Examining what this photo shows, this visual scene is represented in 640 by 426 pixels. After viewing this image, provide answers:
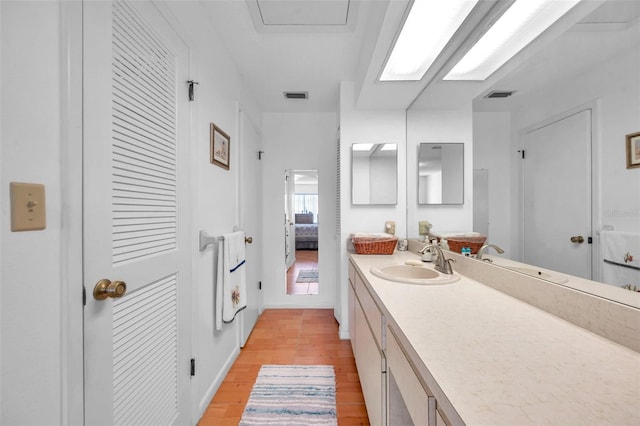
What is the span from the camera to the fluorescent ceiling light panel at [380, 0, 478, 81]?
48.6 inches

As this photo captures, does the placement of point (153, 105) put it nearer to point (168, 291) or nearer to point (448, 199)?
point (168, 291)

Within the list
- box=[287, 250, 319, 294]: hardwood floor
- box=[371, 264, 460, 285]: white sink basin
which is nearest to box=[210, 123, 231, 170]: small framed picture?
box=[371, 264, 460, 285]: white sink basin

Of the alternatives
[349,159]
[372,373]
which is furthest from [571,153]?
[349,159]

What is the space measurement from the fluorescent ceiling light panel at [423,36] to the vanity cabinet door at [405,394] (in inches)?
59.0

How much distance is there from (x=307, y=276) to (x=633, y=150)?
365 cm

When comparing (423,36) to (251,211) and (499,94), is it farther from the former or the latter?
(251,211)

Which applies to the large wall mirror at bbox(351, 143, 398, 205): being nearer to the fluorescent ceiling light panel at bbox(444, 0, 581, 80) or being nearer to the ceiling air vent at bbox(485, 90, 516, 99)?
the fluorescent ceiling light panel at bbox(444, 0, 581, 80)

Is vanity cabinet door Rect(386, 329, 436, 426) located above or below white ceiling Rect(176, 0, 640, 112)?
below

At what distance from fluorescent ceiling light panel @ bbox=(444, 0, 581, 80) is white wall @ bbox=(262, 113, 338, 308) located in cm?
180

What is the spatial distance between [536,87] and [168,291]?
1.76 metres

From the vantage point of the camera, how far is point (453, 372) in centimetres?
57

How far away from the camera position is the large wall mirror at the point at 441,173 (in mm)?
1651

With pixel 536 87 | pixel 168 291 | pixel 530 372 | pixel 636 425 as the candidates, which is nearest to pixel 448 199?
pixel 536 87
